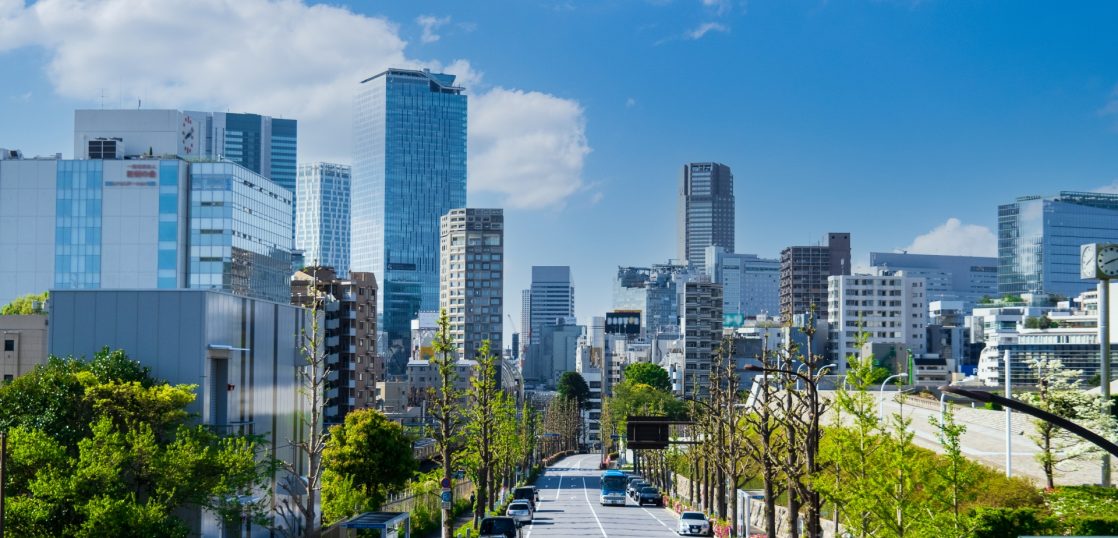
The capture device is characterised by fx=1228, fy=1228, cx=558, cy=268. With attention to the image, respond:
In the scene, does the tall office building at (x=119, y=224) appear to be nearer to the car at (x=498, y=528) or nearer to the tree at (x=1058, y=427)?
the car at (x=498, y=528)

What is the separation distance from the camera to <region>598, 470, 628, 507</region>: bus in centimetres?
9562

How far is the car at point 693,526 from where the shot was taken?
2601 inches

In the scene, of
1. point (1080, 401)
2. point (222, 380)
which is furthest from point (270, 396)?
point (1080, 401)

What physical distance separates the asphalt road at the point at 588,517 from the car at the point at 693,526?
102 centimetres

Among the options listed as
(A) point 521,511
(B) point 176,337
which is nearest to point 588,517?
(A) point 521,511

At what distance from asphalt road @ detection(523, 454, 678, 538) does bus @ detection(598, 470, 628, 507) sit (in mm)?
845

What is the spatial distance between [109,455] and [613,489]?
210ft

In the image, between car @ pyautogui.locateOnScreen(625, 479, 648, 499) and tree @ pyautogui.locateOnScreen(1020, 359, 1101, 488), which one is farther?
car @ pyautogui.locateOnScreen(625, 479, 648, 499)

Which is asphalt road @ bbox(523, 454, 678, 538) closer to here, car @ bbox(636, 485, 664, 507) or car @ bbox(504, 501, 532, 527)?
car @ bbox(504, 501, 532, 527)

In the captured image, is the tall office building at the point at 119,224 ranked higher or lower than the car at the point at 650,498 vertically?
higher

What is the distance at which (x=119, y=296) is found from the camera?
1661 inches

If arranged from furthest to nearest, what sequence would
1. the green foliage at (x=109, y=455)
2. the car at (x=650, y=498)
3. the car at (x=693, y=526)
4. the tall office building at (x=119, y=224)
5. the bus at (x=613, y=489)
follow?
the tall office building at (x=119, y=224) → the car at (x=650, y=498) → the bus at (x=613, y=489) → the car at (x=693, y=526) → the green foliage at (x=109, y=455)

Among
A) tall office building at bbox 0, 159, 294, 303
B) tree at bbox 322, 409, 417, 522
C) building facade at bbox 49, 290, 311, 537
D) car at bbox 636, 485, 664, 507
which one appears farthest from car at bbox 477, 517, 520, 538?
tall office building at bbox 0, 159, 294, 303

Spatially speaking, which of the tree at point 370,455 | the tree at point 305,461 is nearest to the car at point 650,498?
the tree at point 370,455
